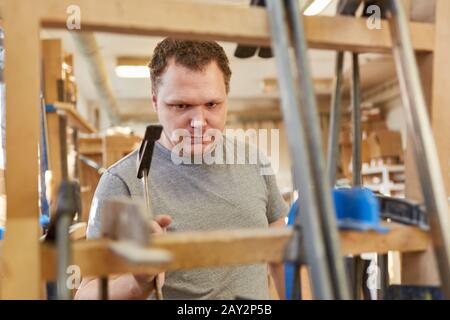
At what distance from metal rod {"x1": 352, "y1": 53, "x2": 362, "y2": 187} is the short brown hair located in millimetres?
421

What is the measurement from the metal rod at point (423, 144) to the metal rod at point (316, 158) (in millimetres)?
149

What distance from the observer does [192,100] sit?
1.08 metres

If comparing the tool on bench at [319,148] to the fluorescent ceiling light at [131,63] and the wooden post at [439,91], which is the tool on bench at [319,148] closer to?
the wooden post at [439,91]

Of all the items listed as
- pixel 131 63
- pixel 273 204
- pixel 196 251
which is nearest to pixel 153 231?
pixel 196 251

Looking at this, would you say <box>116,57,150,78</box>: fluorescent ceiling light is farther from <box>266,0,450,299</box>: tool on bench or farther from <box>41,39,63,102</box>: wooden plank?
<box>266,0,450,299</box>: tool on bench

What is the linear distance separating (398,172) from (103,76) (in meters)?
3.89

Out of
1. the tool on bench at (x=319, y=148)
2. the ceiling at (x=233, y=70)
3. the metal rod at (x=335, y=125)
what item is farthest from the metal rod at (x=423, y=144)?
the ceiling at (x=233, y=70)

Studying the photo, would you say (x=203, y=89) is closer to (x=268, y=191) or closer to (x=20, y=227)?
(x=268, y=191)

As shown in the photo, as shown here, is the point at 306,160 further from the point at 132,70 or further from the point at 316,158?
the point at 132,70

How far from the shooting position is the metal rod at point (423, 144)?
576 mm

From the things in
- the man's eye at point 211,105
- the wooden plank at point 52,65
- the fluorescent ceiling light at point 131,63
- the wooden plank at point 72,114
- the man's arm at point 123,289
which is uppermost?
the fluorescent ceiling light at point 131,63

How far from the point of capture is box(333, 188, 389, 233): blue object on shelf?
0.57 meters

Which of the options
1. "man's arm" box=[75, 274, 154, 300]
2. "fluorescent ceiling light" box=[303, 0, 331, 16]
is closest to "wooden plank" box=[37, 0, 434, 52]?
"man's arm" box=[75, 274, 154, 300]
